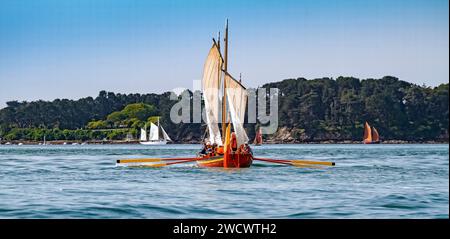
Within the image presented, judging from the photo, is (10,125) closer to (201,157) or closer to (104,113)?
(104,113)

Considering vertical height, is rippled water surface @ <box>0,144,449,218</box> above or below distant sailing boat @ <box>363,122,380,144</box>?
below

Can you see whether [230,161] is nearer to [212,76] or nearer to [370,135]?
[212,76]

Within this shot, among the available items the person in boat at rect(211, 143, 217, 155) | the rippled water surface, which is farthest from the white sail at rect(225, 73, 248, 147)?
the rippled water surface

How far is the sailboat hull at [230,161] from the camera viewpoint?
28.4m

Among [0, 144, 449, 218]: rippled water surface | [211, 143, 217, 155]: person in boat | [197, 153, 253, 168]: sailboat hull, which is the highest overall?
[211, 143, 217, 155]: person in boat

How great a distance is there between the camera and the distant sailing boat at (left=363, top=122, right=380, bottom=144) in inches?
3578

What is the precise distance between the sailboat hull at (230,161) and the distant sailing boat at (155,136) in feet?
193

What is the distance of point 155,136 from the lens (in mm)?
94938

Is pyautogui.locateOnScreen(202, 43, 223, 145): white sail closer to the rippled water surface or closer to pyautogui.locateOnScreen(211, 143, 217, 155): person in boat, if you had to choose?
pyautogui.locateOnScreen(211, 143, 217, 155): person in boat

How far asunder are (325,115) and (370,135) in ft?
29.9

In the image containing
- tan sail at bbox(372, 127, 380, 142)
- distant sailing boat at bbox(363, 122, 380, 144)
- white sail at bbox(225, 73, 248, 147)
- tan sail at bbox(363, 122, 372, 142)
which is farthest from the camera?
tan sail at bbox(372, 127, 380, 142)

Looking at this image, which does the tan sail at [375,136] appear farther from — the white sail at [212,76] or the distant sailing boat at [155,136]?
the white sail at [212,76]

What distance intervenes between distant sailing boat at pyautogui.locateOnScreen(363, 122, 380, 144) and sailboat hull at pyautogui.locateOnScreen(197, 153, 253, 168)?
6344cm
